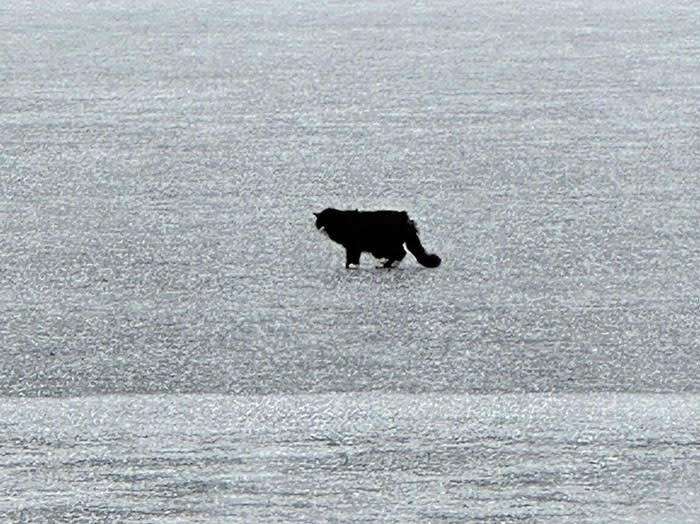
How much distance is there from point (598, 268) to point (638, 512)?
159cm

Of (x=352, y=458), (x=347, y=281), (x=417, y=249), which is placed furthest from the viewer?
(x=417, y=249)

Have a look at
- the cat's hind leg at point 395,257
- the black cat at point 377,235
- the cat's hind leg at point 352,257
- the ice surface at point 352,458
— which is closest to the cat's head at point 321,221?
the black cat at point 377,235

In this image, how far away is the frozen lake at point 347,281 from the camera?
9.31 feet

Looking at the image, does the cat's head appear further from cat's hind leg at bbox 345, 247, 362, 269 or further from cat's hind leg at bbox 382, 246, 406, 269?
cat's hind leg at bbox 382, 246, 406, 269

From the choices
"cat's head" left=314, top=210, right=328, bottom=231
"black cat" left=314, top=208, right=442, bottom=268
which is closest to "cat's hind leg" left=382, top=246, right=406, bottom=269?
"black cat" left=314, top=208, right=442, bottom=268

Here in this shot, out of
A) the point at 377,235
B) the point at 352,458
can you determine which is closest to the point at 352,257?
the point at 377,235

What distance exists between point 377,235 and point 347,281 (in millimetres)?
175

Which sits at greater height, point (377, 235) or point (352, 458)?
point (377, 235)

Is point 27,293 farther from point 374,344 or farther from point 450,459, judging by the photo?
point 450,459

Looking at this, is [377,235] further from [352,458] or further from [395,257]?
[352,458]

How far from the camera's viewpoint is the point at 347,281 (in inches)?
161

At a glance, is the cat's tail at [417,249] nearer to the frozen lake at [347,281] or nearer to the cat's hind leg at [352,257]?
the frozen lake at [347,281]

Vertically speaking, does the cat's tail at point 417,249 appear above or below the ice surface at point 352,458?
above

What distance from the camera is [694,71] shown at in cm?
662
